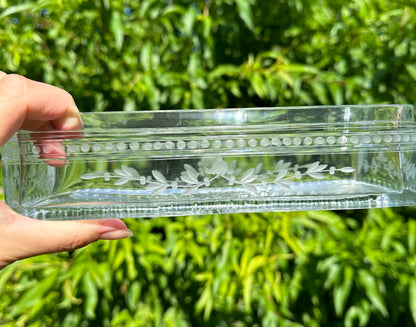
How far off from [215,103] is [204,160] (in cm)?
58

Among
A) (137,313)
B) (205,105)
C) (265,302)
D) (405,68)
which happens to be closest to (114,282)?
(137,313)

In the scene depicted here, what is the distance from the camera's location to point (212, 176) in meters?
0.67

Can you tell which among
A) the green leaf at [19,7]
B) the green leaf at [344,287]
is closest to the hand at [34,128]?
the green leaf at [19,7]

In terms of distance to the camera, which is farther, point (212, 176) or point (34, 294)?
point (34, 294)

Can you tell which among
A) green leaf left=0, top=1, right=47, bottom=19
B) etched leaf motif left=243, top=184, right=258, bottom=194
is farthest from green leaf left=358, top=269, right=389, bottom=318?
green leaf left=0, top=1, right=47, bottom=19

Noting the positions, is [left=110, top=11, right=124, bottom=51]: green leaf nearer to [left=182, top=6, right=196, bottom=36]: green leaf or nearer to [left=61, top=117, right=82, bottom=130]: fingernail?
[left=182, top=6, right=196, bottom=36]: green leaf

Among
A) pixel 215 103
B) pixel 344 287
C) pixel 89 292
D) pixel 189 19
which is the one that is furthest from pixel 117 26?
pixel 344 287

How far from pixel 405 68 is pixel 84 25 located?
2.83 feet

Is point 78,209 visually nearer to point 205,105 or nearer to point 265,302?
point 205,105

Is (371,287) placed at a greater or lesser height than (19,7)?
lesser

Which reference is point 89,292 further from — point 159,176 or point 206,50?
point 206,50

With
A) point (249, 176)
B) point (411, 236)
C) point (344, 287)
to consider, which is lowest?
point (344, 287)

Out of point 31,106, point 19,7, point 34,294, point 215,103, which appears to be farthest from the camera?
point 215,103

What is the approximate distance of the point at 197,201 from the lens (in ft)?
2.22
